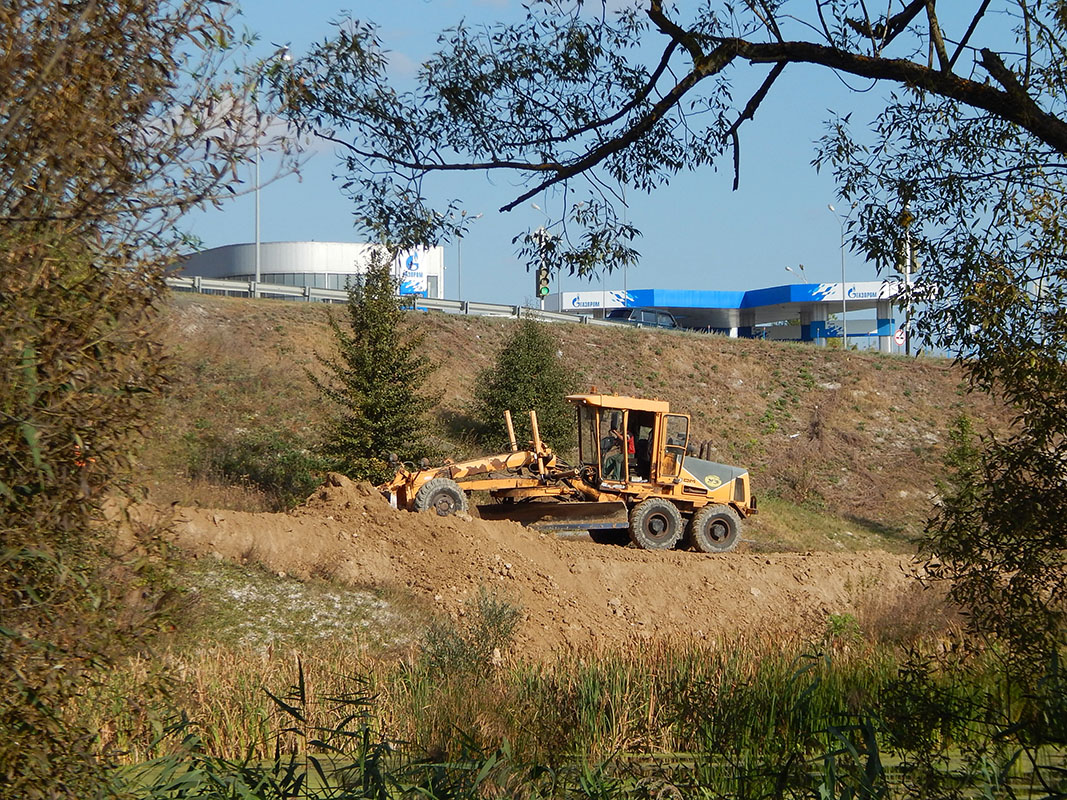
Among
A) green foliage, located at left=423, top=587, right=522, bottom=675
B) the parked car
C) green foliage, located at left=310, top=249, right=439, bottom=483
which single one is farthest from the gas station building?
green foliage, located at left=423, top=587, right=522, bottom=675

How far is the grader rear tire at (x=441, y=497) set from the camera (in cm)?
2081

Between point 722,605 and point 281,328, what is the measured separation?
24.2 meters

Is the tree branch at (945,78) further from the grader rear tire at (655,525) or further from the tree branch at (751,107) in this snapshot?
the grader rear tire at (655,525)

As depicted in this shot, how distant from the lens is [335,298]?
147 ft

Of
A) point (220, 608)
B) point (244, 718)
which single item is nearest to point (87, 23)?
point (244, 718)

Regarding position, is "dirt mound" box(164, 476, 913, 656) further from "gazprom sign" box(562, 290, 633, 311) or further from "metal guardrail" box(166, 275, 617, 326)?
"gazprom sign" box(562, 290, 633, 311)

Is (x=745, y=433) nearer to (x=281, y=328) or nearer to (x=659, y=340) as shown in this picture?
(x=659, y=340)

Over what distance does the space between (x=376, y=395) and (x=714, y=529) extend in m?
8.35

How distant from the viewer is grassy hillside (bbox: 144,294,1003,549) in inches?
1198

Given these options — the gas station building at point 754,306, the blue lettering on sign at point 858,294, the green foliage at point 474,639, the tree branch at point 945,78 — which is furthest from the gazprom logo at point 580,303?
the tree branch at point 945,78

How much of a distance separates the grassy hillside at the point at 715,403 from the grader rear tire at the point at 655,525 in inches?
288

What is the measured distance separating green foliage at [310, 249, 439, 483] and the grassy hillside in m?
2.06

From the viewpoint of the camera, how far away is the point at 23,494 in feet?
12.0

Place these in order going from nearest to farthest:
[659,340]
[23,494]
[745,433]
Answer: [23,494] → [745,433] → [659,340]
